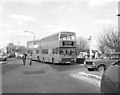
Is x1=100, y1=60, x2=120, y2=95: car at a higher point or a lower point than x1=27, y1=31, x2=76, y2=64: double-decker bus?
lower

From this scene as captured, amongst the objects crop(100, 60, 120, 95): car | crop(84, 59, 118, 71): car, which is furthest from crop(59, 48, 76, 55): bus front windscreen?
crop(100, 60, 120, 95): car

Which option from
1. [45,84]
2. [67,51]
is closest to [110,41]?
[67,51]

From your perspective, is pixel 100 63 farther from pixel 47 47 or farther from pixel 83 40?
pixel 83 40

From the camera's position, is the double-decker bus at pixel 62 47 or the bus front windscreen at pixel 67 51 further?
the bus front windscreen at pixel 67 51

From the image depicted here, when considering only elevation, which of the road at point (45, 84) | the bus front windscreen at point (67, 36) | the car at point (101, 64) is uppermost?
the bus front windscreen at point (67, 36)

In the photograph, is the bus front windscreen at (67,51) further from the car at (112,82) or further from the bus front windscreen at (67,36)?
the car at (112,82)

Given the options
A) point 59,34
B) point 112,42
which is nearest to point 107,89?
point 59,34

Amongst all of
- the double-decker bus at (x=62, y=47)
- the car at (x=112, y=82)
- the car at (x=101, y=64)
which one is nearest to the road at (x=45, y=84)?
the car at (x=101, y=64)

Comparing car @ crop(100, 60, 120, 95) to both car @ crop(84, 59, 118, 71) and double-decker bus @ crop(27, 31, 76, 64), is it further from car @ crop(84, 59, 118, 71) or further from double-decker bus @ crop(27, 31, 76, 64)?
double-decker bus @ crop(27, 31, 76, 64)

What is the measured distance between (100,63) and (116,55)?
147 cm

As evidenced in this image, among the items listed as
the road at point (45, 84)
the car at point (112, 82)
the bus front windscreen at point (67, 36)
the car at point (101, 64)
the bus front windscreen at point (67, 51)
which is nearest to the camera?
the car at point (112, 82)

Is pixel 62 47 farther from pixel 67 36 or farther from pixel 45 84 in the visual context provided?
pixel 45 84

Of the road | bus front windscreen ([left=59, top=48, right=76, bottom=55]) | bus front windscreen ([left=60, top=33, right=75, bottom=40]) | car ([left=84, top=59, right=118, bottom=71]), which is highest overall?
bus front windscreen ([left=60, top=33, right=75, bottom=40])

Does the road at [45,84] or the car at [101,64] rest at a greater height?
the car at [101,64]
